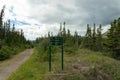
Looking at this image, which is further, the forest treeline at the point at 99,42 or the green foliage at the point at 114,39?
the green foliage at the point at 114,39

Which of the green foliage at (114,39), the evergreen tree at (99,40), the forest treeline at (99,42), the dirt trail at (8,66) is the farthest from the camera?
the evergreen tree at (99,40)

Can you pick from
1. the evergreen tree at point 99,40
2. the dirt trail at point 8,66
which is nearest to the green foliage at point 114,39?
the evergreen tree at point 99,40

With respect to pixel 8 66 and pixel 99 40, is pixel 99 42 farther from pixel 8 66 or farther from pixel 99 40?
pixel 8 66

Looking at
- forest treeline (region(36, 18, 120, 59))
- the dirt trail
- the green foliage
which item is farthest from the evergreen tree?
the dirt trail

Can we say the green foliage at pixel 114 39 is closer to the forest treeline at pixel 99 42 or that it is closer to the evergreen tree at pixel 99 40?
the forest treeline at pixel 99 42

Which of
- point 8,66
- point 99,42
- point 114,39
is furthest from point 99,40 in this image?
→ point 8,66

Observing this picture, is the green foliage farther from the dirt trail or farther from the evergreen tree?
the dirt trail

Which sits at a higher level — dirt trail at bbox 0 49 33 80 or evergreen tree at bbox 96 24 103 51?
evergreen tree at bbox 96 24 103 51

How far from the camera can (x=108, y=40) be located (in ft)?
116

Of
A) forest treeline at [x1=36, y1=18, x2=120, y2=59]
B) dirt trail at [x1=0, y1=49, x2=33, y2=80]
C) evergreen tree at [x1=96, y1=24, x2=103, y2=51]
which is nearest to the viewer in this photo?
dirt trail at [x1=0, y1=49, x2=33, y2=80]

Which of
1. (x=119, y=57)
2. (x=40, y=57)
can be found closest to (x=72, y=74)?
(x=40, y=57)

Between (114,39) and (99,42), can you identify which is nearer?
(114,39)

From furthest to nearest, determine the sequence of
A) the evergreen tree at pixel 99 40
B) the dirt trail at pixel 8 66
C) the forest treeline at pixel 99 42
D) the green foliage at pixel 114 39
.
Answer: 1. the evergreen tree at pixel 99 40
2. the green foliage at pixel 114 39
3. the forest treeline at pixel 99 42
4. the dirt trail at pixel 8 66

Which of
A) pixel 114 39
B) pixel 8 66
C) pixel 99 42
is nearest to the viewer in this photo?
pixel 8 66
